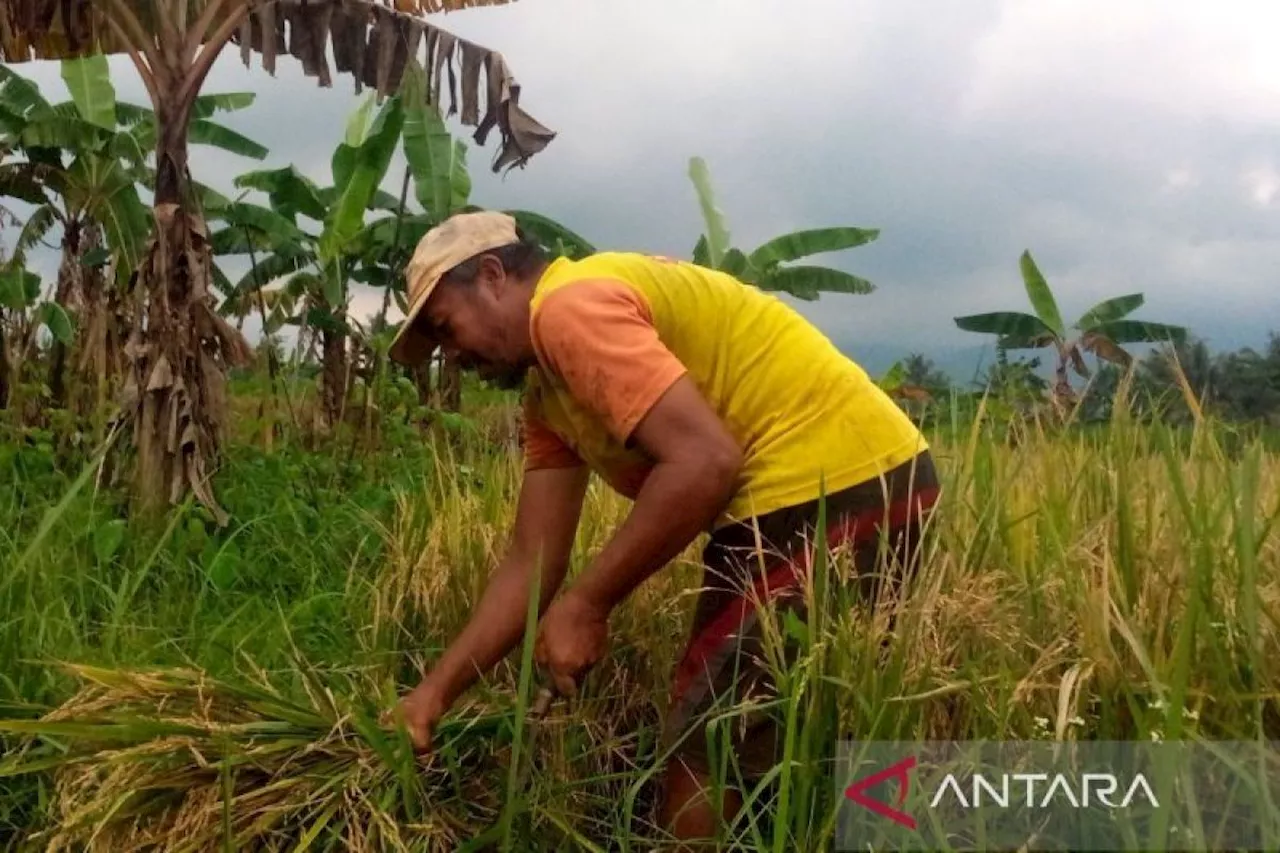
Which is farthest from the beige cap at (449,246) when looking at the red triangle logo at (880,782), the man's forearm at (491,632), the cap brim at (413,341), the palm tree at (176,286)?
the palm tree at (176,286)

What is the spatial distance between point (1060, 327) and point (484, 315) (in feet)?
28.3

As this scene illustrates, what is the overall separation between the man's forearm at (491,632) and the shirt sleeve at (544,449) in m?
0.18

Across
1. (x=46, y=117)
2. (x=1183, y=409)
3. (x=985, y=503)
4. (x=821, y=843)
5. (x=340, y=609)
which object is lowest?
(x=340, y=609)

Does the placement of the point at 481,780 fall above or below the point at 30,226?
below

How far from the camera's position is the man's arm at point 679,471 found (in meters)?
1.67

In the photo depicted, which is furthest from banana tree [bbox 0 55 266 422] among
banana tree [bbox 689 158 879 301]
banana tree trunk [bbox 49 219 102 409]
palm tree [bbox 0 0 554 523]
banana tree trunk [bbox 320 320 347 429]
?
banana tree [bbox 689 158 879 301]

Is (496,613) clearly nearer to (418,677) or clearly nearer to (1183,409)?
(418,677)

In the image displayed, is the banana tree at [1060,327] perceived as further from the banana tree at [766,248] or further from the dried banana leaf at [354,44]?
the dried banana leaf at [354,44]

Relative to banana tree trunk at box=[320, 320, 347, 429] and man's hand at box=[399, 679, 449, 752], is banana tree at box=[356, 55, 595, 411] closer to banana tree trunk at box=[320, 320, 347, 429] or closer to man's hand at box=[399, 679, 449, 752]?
banana tree trunk at box=[320, 320, 347, 429]

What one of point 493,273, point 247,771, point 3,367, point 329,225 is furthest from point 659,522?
point 3,367

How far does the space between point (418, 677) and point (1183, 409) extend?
160 centimetres

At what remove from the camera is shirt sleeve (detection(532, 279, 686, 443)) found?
1.68 metres

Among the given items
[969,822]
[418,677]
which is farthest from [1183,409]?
[418,677]

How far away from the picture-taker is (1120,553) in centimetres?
167
